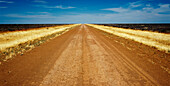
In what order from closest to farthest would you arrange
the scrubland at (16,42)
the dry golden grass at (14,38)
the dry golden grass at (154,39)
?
the scrubland at (16,42)
the dry golden grass at (154,39)
the dry golden grass at (14,38)

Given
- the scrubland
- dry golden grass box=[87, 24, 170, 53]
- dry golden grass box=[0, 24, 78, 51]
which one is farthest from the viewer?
dry golden grass box=[0, 24, 78, 51]

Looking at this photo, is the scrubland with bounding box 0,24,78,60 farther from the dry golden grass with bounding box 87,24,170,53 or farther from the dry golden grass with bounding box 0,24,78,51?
the dry golden grass with bounding box 87,24,170,53

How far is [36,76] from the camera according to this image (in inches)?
147

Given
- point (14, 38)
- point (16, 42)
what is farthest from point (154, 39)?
point (14, 38)

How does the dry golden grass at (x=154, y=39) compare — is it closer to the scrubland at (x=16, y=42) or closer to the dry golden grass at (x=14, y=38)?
the scrubland at (x=16, y=42)

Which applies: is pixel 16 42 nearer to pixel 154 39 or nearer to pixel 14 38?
pixel 14 38

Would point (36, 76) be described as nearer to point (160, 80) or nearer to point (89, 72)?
→ point (89, 72)

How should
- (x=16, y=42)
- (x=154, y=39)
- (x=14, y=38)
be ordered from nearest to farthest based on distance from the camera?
(x=16, y=42), (x=154, y=39), (x=14, y=38)

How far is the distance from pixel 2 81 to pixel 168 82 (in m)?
5.84

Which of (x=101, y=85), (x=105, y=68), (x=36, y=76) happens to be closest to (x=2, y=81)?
(x=36, y=76)

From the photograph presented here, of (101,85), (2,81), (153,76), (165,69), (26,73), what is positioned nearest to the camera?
(101,85)

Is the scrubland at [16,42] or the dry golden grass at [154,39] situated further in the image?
the dry golden grass at [154,39]

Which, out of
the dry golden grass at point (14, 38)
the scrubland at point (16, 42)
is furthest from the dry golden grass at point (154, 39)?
the dry golden grass at point (14, 38)

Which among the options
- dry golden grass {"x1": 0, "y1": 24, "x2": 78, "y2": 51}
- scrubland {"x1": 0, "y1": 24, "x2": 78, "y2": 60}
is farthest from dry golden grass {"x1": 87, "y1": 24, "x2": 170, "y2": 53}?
dry golden grass {"x1": 0, "y1": 24, "x2": 78, "y2": 51}
